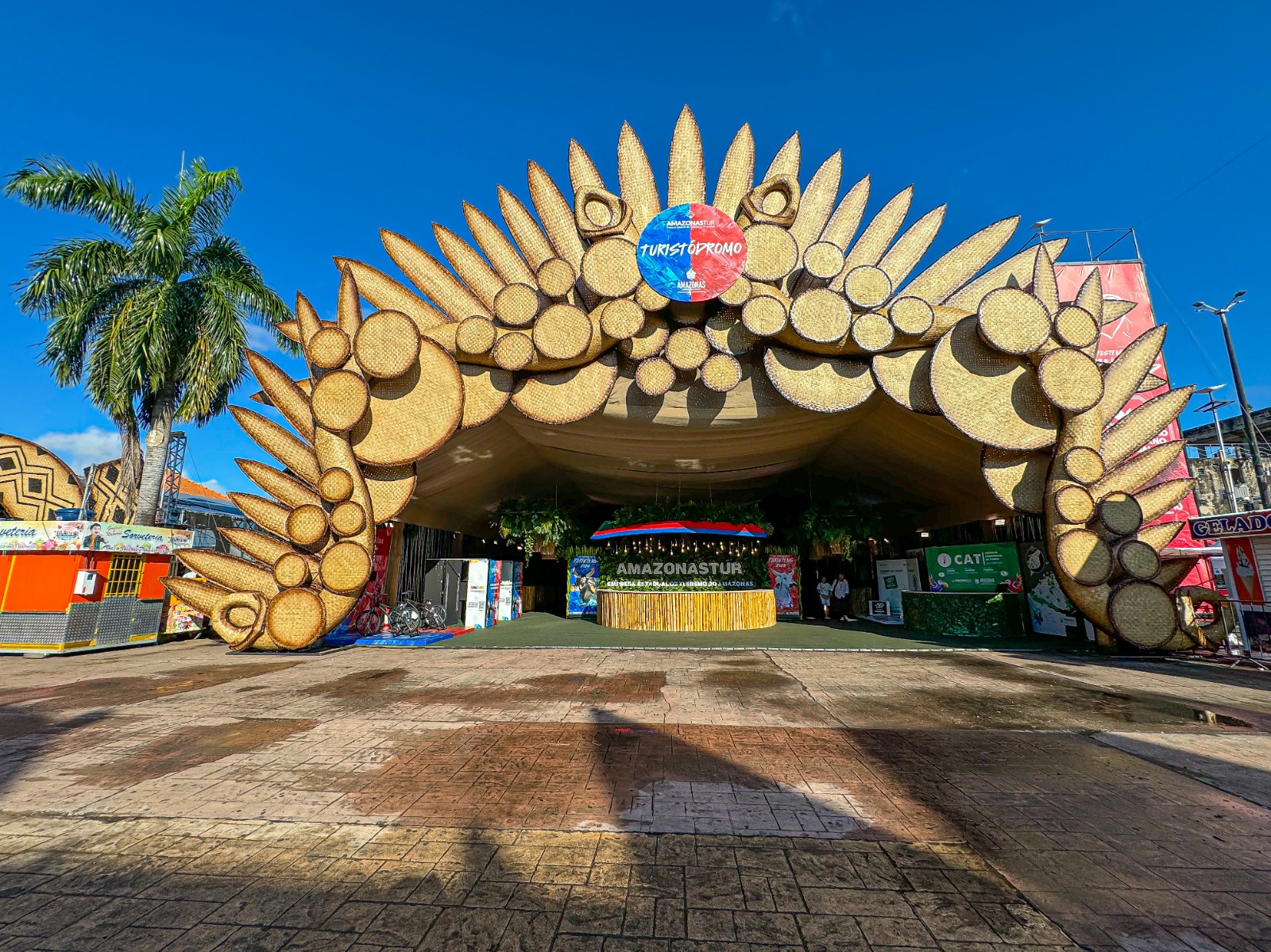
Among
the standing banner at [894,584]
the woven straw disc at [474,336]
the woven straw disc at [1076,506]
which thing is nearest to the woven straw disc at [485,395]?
the woven straw disc at [474,336]

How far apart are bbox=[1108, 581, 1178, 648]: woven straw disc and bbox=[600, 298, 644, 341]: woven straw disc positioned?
10.4m

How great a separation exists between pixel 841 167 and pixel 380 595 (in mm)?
15380

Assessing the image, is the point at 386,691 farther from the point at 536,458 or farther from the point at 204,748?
the point at 536,458

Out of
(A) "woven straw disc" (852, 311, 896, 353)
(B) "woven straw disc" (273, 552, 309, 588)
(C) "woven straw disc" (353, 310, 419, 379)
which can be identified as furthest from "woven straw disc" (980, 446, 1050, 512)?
(B) "woven straw disc" (273, 552, 309, 588)

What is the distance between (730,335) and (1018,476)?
6464 mm

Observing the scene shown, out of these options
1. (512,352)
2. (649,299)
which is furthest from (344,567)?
(649,299)

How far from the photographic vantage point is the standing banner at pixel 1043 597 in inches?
456

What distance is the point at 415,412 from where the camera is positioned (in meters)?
10.7

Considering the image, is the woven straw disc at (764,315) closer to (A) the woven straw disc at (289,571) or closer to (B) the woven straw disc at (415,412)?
(B) the woven straw disc at (415,412)

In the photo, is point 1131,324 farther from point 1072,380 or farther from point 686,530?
point 686,530

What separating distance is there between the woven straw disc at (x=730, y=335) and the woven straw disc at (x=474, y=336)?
14.9ft

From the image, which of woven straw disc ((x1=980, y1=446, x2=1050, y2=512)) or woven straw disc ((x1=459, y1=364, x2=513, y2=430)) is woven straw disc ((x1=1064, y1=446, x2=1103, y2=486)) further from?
woven straw disc ((x1=459, y1=364, x2=513, y2=430))

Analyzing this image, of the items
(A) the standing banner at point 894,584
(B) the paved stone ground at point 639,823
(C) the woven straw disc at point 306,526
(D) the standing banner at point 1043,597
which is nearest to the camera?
(B) the paved stone ground at point 639,823

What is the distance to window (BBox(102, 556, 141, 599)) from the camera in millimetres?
12031
